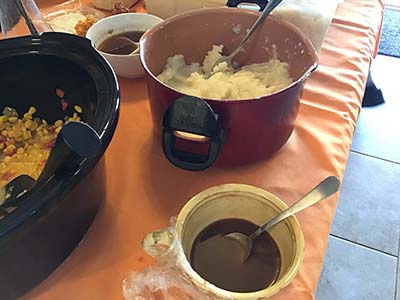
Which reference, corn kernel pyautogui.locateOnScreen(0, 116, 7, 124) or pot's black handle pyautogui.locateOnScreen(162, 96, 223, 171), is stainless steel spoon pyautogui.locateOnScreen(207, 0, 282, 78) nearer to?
pot's black handle pyautogui.locateOnScreen(162, 96, 223, 171)

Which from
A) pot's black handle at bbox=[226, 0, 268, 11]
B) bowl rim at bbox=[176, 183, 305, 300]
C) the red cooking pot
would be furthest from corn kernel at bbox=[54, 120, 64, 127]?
pot's black handle at bbox=[226, 0, 268, 11]

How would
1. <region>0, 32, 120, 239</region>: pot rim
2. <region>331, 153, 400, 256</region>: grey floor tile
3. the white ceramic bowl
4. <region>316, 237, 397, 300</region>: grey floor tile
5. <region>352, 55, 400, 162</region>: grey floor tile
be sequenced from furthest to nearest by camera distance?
<region>352, 55, 400, 162</region>: grey floor tile
<region>331, 153, 400, 256</region>: grey floor tile
<region>316, 237, 397, 300</region>: grey floor tile
the white ceramic bowl
<region>0, 32, 120, 239</region>: pot rim

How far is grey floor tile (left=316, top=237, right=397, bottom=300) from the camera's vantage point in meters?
1.23

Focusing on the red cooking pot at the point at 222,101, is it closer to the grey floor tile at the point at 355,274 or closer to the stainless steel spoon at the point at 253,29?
the stainless steel spoon at the point at 253,29

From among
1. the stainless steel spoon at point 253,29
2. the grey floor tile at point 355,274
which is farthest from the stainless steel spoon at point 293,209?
the grey floor tile at point 355,274

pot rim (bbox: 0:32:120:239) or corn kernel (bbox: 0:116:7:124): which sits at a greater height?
pot rim (bbox: 0:32:120:239)

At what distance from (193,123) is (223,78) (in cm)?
16

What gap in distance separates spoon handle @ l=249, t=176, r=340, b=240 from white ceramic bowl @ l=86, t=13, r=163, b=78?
361mm

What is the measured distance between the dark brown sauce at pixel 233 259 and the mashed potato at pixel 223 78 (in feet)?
0.59

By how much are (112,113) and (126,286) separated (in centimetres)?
18

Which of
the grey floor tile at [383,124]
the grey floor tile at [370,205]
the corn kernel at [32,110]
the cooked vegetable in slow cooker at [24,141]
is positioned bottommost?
the grey floor tile at [370,205]

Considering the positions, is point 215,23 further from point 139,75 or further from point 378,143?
point 378,143

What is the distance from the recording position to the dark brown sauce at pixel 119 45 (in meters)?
0.81

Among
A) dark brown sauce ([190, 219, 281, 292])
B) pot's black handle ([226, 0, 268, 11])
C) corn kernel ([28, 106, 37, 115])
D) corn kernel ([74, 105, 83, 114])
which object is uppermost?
pot's black handle ([226, 0, 268, 11])
